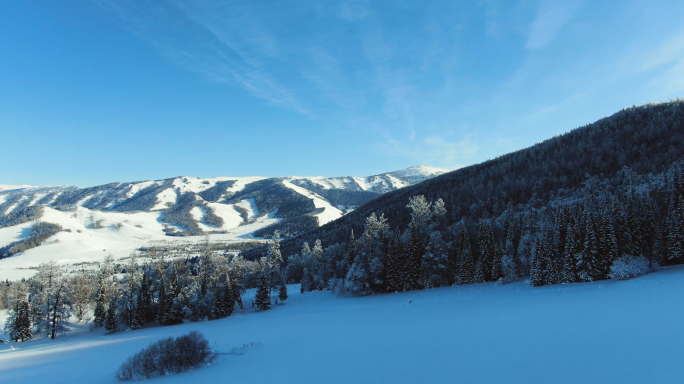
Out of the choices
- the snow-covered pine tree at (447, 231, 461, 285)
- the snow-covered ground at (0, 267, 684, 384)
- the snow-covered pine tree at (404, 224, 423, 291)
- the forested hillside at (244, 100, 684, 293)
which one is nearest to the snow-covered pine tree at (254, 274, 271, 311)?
the forested hillside at (244, 100, 684, 293)

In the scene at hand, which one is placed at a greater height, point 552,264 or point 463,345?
point 463,345

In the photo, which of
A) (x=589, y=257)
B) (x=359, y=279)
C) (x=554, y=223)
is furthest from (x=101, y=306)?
(x=554, y=223)

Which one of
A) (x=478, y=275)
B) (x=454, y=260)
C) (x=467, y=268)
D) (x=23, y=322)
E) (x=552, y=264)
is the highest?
(x=552, y=264)

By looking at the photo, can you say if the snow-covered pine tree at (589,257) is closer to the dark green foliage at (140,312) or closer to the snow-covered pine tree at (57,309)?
the dark green foliage at (140,312)

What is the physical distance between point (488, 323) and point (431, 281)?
3424cm

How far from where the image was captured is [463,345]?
76.7 feet

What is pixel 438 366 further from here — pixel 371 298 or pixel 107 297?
pixel 107 297

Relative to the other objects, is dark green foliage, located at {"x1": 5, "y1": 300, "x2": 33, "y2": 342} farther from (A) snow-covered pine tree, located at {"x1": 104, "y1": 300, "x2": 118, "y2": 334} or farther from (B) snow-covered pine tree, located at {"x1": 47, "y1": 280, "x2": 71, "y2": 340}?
(A) snow-covered pine tree, located at {"x1": 104, "y1": 300, "x2": 118, "y2": 334}

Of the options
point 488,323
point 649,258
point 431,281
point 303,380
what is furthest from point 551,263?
point 303,380

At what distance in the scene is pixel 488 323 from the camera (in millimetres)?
28906

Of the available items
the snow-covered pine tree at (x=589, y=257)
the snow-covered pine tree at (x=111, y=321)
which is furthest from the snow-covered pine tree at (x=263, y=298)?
the snow-covered pine tree at (x=589, y=257)

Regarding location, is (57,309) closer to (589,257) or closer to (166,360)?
(166,360)

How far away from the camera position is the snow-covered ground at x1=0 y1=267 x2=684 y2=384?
1723cm

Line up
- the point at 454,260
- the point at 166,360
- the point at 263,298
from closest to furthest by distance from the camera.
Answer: the point at 166,360 < the point at 454,260 < the point at 263,298
